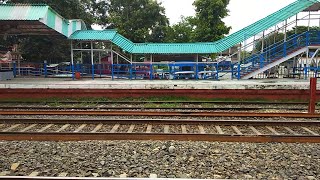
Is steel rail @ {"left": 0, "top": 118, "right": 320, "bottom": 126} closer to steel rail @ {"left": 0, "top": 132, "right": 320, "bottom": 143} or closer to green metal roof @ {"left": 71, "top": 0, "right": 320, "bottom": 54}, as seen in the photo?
steel rail @ {"left": 0, "top": 132, "right": 320, "bottom": 143}

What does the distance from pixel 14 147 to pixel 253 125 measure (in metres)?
6.48

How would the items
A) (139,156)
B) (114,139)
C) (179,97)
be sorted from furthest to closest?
(179,97)
(114,139)
(139,156)

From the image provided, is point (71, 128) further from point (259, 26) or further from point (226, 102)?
point (259, 26)

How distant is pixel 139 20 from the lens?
31281 mm

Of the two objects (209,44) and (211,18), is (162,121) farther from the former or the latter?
(211,18)

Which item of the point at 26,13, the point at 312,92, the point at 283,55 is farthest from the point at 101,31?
the point at 312,92

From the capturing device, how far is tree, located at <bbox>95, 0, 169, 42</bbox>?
103 feet

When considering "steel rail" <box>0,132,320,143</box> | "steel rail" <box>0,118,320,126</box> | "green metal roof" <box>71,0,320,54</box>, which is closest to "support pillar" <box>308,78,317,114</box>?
"steel rail" <box>0,118,320,126</box>

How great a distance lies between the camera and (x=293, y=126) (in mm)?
8023

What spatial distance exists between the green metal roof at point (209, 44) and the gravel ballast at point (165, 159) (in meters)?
13.0

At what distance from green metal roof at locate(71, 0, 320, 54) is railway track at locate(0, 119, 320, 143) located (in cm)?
1081

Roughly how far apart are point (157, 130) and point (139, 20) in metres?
25.5

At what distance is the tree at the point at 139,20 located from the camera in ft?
103

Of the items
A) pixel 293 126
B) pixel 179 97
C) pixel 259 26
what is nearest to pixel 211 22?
pixel 259 26
